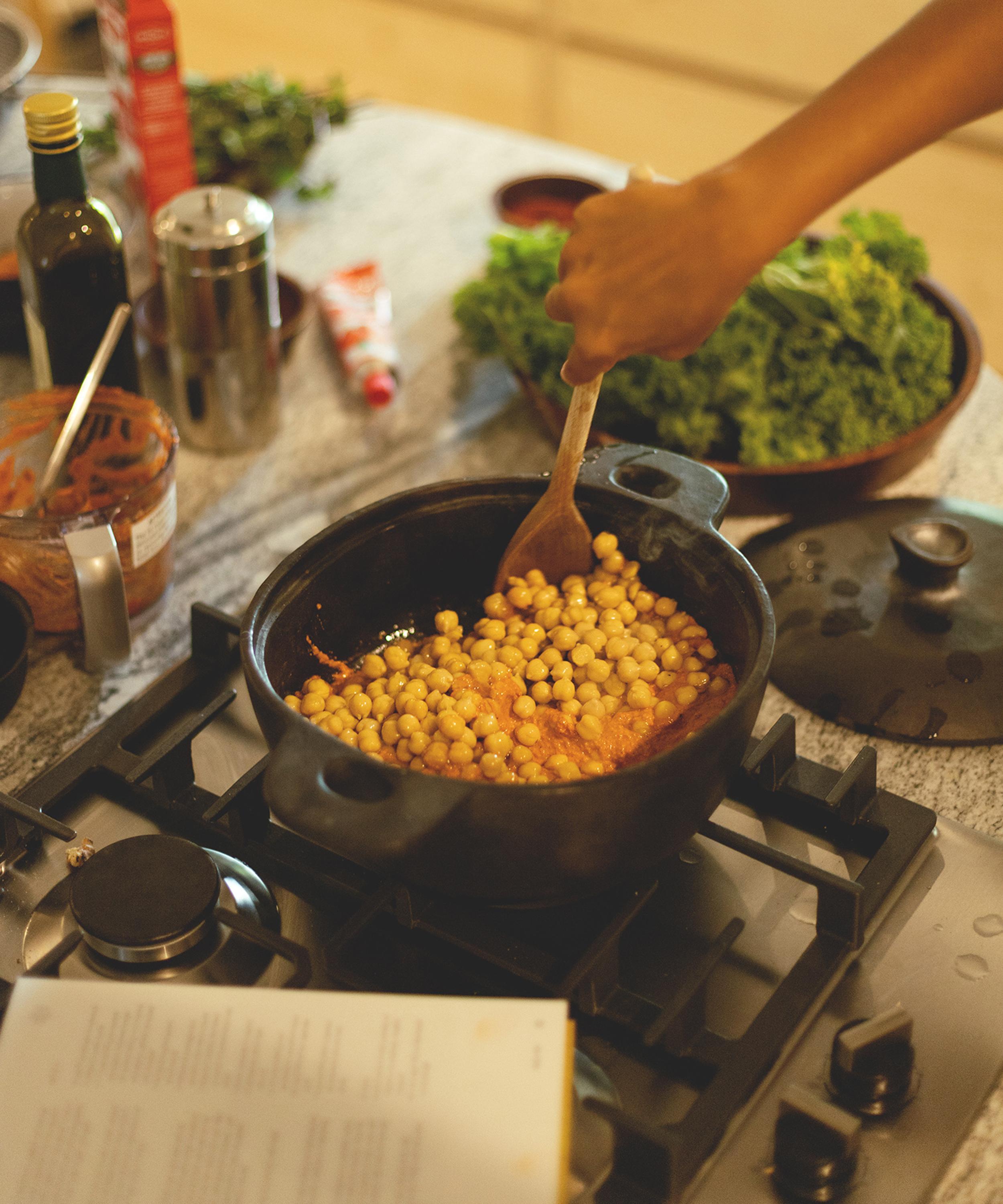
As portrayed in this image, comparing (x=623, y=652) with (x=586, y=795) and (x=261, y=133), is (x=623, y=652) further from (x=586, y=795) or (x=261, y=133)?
(x=261, y=133)

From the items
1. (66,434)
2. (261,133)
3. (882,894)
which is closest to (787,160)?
(882,894)

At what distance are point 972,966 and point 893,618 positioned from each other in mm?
351

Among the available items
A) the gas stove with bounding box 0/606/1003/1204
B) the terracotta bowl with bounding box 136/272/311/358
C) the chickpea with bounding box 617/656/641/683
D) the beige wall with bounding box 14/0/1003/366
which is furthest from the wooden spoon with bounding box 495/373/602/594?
the beige wall with bounding box 14/0/1003/366

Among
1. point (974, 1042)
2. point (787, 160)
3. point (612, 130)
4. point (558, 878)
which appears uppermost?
point (787, 160)

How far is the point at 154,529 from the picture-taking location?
3.50ft

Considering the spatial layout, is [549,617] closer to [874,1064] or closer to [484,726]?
[484,726]

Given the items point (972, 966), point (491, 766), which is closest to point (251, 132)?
point (491, 766)

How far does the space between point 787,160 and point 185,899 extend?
59 centimetres

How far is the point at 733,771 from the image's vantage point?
758 millimetres

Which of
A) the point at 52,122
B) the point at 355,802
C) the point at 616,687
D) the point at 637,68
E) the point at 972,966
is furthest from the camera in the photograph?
the point at 637,68

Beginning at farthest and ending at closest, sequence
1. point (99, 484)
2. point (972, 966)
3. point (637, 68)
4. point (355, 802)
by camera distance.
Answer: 1. point (637, 68)
2. point (99, 484)
3. point (972, 966)
4. point (355, 802)

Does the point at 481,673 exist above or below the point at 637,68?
above

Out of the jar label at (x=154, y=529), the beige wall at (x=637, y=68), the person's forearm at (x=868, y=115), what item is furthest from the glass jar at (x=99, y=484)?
the beige wall at (x=637, y=68)

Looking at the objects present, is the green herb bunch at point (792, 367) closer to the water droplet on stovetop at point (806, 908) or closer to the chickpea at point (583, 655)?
the chickpea at point (583, 655)
